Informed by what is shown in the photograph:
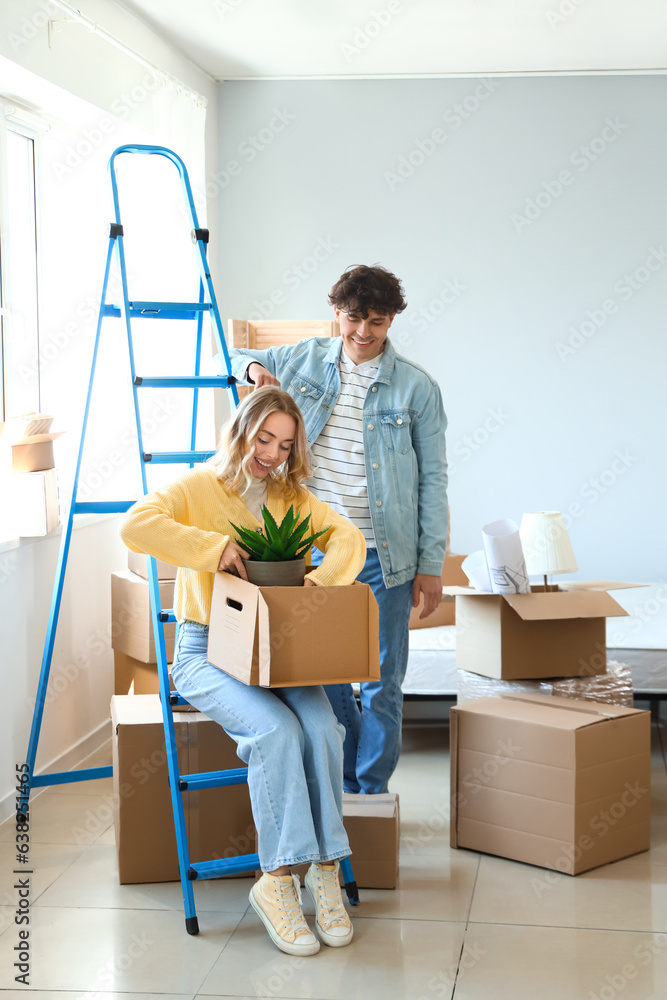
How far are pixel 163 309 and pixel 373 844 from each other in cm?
146

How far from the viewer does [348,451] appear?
8.38 ft

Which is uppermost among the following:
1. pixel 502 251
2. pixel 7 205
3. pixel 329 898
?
pixel 502 251

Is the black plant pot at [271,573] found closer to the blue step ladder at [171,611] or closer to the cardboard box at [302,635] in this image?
the cardboard box at [302,635]

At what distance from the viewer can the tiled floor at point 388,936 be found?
196 centimetres

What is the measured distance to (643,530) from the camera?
4508 millimetres

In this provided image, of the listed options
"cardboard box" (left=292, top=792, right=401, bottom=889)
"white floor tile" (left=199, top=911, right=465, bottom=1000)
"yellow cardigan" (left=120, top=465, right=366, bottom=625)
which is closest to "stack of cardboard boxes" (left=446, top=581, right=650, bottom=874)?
"cardboard box" (left=292, top=792, right=401, bottom=889)

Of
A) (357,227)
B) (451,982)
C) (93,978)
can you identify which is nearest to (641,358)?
(357,227)

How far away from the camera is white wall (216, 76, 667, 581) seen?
4398mm

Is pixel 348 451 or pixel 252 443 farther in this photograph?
pixel 348 451

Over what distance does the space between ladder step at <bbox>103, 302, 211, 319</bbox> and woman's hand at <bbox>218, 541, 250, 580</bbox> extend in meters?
0.75

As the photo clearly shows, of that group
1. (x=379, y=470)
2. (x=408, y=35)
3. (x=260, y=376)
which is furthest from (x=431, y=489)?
(x=408, y=35)

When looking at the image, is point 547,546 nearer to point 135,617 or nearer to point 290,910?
point 135,617

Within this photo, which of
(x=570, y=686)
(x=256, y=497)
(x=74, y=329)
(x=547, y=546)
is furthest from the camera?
(x=74, y=329)

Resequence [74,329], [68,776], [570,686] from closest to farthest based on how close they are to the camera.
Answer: [68,776], [570,686], [74,329]
